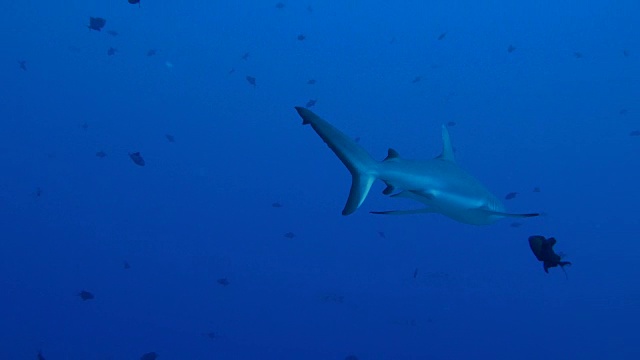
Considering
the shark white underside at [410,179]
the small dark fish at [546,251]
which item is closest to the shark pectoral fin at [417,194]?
the shark white underside at [410,179]

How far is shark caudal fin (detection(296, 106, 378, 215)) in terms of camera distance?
2662 millimetres

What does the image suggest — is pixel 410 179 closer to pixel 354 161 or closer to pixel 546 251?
pixel 354 161

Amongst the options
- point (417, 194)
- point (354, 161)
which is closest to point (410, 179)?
point (417, 194)

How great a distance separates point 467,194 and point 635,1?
27995mm

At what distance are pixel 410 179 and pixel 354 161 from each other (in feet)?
1.04

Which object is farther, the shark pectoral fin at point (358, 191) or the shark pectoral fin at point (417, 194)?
the shark pectoral fin at point (417, 194)

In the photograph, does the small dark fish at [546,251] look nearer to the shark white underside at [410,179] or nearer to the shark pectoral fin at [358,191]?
the shark white underside at [410,179]

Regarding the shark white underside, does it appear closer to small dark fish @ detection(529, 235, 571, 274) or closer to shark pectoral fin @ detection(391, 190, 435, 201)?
shark pectoral fin @ detection(391, 190, 435, 201)

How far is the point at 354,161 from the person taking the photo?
2736mm

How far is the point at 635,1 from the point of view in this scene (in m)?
25.3

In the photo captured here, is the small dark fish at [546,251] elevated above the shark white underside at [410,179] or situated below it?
below

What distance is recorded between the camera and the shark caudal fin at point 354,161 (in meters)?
2.66

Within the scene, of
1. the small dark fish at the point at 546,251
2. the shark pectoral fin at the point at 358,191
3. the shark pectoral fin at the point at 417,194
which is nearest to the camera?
the shark pectoral fin at the point at 358,191

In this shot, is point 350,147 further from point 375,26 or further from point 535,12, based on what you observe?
point 535,12
